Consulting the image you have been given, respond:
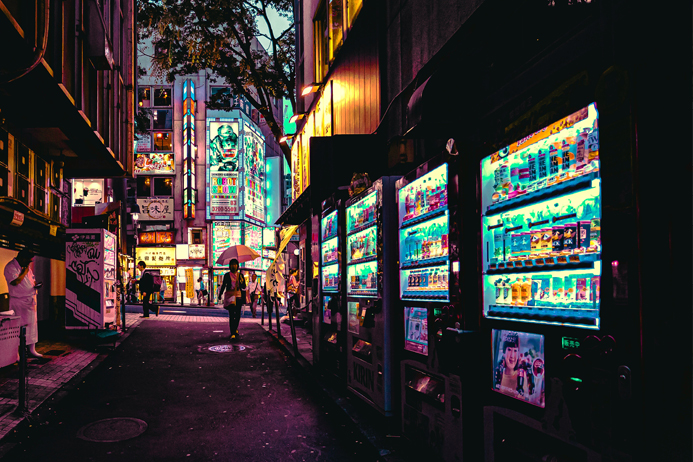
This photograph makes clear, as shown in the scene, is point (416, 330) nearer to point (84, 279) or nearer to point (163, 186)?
point (84, 279)

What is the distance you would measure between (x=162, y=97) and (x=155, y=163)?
5948mm

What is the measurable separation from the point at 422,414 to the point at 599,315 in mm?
2534

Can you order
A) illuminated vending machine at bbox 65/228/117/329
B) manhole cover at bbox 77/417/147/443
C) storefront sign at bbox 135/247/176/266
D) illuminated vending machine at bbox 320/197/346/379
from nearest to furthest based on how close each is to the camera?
manhole cover at bbox 77/417/147/443, illuminated vending machine at bbox 320/197/346/379, illuminated vending machine at bbox 65/228/117/329, storefront sign at bbox 135/247/176/266

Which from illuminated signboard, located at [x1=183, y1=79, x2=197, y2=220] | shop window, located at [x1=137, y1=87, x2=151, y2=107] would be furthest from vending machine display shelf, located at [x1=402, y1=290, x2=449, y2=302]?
shop window, located at [x1=137, y1=87, x2=151, y2=107]

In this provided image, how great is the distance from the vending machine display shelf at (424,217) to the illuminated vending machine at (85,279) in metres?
9.98

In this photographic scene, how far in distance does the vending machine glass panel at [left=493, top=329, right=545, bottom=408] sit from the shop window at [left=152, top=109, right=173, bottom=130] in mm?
42748

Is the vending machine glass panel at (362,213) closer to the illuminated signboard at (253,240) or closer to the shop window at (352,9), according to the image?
the shop window at (352,9)

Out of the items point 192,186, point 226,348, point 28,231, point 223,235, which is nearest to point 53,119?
point 28,231

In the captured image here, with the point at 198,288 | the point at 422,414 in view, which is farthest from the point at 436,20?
the point at 198,288

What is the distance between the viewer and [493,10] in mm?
4309

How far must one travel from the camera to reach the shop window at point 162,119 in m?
42.3

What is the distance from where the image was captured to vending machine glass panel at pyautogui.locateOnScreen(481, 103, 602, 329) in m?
2.82

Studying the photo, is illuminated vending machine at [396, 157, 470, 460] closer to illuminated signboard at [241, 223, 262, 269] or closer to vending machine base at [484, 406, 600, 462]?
vending machine base at [484, 406, 600, 462]

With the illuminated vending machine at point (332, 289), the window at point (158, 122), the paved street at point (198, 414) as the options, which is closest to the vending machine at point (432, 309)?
the paved street at point (198, 414)
